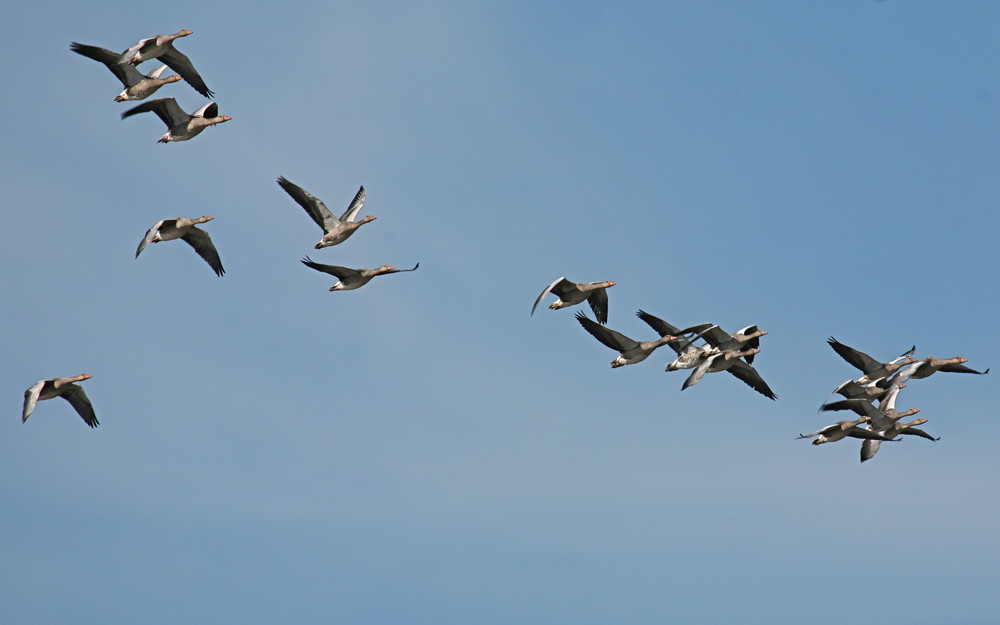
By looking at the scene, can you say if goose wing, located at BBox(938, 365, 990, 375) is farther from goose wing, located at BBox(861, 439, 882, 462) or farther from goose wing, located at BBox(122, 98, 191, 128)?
goose wing, located at BBox(122, 98, 191, 128)

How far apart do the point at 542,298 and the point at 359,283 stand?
17.1ft

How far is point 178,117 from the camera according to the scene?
47594 mm

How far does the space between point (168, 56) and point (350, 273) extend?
869 cm

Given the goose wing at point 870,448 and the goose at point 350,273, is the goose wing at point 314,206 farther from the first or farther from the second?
the goose wing at point 870,448

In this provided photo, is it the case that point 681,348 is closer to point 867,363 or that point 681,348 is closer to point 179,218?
point 867,363

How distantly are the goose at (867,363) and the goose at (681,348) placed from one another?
4.57 meters

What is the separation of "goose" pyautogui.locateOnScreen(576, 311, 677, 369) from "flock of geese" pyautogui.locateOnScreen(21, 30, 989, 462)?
29 millimetres

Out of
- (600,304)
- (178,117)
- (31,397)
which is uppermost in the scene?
(178,117)

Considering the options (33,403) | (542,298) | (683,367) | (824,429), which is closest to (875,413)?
(824,429)

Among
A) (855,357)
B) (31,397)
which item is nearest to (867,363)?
(855,357)

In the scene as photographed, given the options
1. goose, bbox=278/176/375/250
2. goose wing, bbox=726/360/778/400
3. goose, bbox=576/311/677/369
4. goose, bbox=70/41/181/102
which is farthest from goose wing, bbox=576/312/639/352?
goose, bbox=70/41/181/102

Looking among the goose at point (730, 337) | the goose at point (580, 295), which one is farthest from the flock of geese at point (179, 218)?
the goose at point (730, 337)

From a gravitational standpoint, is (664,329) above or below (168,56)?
below

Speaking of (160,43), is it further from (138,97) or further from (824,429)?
(824,429)
